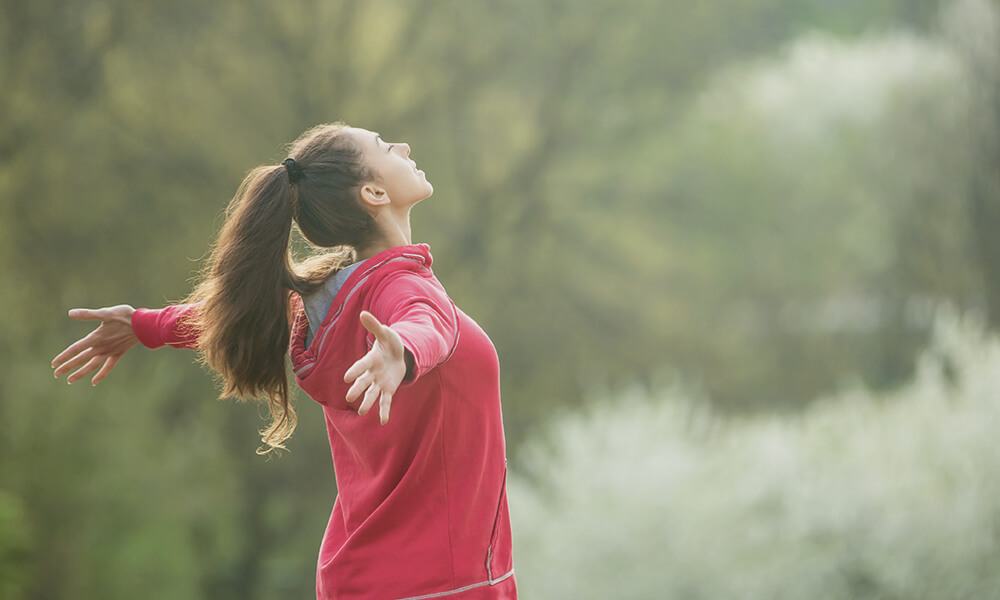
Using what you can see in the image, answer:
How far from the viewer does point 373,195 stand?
1281 millimetres

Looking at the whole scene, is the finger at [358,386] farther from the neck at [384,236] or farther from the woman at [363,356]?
the neck at [384,236]

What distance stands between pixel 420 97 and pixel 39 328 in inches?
56.8

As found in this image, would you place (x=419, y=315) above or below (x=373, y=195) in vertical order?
below

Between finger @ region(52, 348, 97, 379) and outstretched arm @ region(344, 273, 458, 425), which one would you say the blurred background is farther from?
outstretched arm @ region(344, 273, 458, 425)

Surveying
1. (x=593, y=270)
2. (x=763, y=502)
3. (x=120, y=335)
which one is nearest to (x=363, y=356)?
(x=120, y=335)

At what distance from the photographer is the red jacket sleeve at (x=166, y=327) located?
1417 mm

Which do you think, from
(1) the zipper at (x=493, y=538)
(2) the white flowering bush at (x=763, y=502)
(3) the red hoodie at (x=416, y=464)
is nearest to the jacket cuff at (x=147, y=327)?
(3) the red hoodie at (x=416, y=464)

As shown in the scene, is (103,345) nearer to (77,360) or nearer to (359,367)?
(77,360)

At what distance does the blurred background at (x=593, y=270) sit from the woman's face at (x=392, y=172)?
204 cm

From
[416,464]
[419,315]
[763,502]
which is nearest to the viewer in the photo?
[419,315]

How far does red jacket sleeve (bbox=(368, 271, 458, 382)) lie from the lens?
0.96m

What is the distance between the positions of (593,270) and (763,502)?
0.98m

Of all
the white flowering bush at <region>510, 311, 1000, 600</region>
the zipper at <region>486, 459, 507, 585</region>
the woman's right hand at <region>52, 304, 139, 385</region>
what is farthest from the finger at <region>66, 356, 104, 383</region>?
the white flowering bush at <region>510, 311, 1000, 600</region>

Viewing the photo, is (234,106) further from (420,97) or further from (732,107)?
(732,107)
